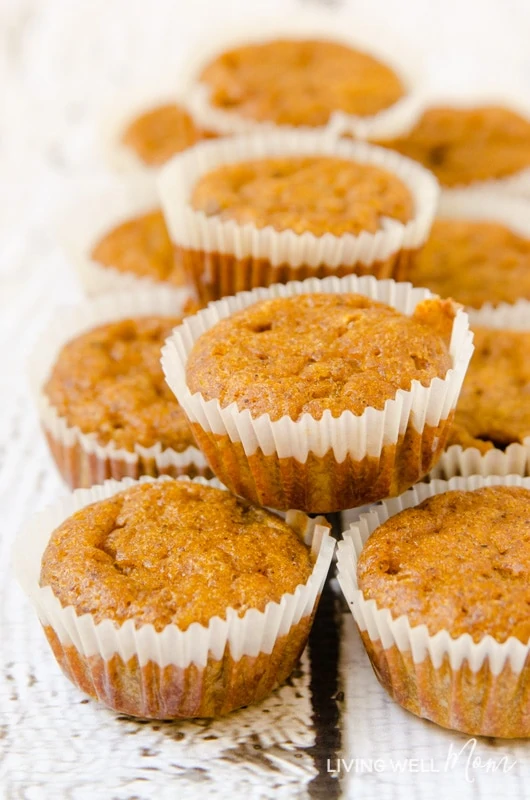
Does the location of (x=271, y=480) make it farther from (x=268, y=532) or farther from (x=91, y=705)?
(x=91, y=705)

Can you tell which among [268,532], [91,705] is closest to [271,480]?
[268,532]

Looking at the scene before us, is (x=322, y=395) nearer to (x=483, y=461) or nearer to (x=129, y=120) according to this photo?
(x=483, y=461)

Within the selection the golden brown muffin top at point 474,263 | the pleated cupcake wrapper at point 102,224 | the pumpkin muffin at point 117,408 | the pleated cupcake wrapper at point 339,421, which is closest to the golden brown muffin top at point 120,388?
the pumpkin muffin at point 117,408

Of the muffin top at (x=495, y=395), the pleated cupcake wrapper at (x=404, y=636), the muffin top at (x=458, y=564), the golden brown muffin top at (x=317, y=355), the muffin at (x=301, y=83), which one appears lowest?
the pleated cupcake wrapper at (x=404, y=636)

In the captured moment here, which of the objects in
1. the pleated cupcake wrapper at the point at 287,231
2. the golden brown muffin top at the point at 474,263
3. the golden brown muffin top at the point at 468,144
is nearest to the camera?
the pleated cupcake wrapper at the point at 287,231

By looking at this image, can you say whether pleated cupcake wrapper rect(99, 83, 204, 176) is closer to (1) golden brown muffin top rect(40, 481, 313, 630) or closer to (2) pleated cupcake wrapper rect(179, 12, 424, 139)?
(2) pleated cupcake wrapper rect(179, 12, 424, 139)

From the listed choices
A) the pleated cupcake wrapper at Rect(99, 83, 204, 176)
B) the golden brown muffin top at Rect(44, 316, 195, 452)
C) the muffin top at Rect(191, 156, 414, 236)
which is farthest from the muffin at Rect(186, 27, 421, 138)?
the golden brown muffin top at Rect(44, 316, 195, 452)

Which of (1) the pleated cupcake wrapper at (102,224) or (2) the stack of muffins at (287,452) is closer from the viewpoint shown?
(2) the stack of muffins at (287,452)

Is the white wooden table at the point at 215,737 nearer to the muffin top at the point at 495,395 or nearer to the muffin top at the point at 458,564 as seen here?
the muffin top at the point at 458,564
